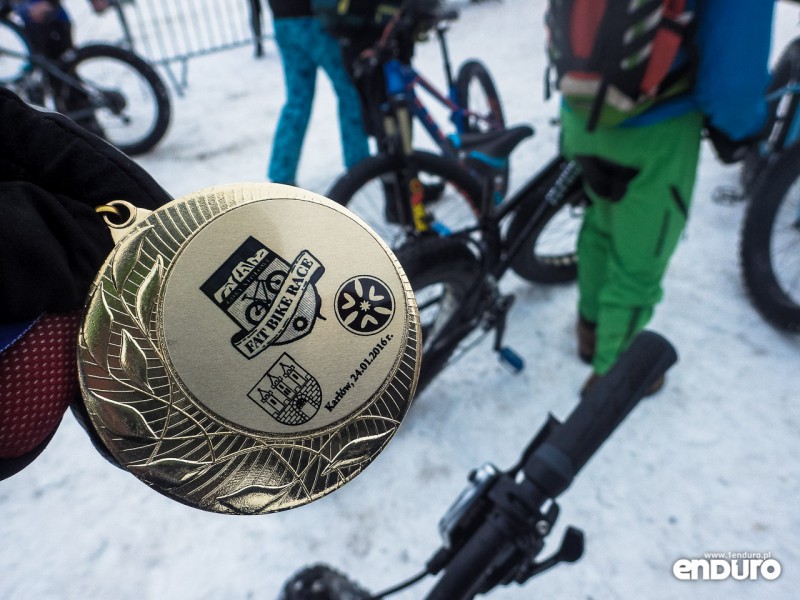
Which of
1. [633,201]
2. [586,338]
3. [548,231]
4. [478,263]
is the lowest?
[586,338]

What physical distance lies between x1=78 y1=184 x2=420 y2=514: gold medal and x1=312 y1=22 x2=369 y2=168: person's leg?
2.19 m

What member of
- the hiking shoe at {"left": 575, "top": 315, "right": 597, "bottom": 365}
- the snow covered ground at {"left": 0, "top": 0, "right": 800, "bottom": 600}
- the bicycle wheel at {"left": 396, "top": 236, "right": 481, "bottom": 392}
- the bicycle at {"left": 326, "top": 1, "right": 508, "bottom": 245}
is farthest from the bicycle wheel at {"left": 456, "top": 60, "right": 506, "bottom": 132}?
the bicycle wheel at {"left": 396, "top": 236, "right": 481, "bottom": 392}

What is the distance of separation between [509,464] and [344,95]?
1920 mm

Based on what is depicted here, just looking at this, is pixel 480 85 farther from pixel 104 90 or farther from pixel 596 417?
pixel 596 417

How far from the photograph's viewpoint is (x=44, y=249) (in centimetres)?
38

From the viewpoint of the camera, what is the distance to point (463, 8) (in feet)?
20.7

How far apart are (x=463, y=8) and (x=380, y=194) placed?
4.77 metres

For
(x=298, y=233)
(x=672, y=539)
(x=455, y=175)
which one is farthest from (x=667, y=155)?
(x=298, y=233)

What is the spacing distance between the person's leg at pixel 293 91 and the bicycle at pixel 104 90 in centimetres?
151

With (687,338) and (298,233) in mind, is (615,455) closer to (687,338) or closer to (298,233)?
(687,338)

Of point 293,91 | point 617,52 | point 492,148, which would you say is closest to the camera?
point 617,52

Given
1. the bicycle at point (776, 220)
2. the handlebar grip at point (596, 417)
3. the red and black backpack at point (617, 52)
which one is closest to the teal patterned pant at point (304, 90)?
the red and black backpack at point (617, 52)

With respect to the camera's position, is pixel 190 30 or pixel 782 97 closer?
pixel 782 97

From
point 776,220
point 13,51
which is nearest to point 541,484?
point 776,220
